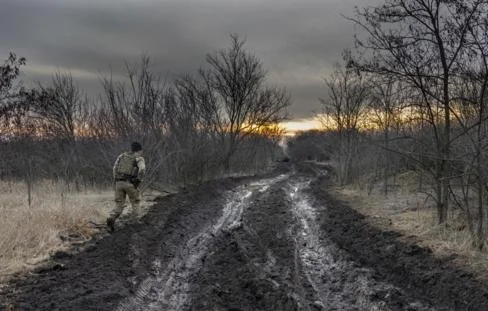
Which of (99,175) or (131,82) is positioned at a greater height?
(131,82)

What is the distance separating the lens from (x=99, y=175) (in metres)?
24.4

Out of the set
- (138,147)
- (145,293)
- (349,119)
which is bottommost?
(145,293)

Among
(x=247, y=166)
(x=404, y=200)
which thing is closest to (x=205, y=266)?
(x=404, y=200)

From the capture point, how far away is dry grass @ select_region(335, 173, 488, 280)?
846 cm

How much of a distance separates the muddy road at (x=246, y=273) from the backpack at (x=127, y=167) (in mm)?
1282

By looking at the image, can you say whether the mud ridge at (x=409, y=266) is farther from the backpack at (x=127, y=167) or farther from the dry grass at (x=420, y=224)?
the backpack at (x=127, y=167)

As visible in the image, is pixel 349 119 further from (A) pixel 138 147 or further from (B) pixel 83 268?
(B) pixel 83 268

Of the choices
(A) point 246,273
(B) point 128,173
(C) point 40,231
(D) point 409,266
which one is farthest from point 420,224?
(C) point 40,231

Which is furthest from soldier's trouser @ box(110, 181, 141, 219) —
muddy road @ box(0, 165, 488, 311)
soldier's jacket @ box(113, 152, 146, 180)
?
muddy road @ box(0, 165, 488, 311)

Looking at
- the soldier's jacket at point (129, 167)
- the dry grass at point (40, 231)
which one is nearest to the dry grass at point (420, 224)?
the soldier's jacket at point (129, 167)

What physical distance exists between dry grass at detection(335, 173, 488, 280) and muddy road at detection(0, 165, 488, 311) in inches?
14.5

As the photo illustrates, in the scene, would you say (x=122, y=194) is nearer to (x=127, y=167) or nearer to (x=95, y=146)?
(x=127, y=167)

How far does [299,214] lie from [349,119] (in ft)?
44.2

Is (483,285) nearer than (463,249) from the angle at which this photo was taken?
Yes
